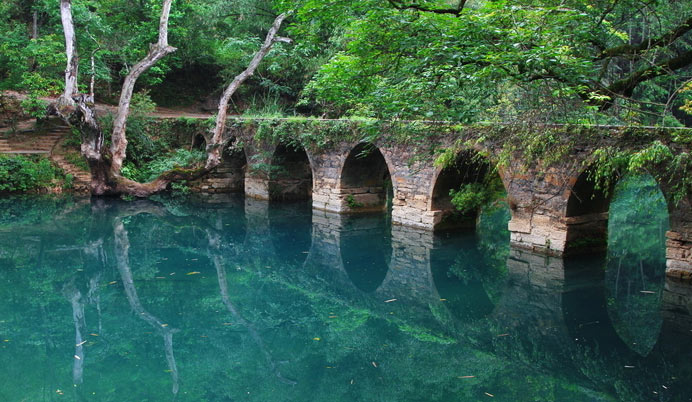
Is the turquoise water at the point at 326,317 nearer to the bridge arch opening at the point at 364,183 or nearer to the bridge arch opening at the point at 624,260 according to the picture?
the bridge arch opening at the point at 624,260

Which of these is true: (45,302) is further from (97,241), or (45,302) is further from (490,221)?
(490,221)

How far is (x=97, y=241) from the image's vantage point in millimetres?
11547

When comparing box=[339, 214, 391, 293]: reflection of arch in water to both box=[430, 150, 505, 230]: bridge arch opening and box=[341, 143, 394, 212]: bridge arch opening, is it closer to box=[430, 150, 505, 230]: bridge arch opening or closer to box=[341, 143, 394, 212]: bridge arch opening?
box=[341, 143, 394, 212]: bridge arch opening

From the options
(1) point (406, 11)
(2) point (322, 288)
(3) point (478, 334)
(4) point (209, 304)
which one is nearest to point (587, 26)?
(1) point (406, 11)

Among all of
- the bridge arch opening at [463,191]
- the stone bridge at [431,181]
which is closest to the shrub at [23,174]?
the stone bridge at [431,181]

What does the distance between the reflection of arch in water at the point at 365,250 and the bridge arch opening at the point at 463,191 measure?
127 cm

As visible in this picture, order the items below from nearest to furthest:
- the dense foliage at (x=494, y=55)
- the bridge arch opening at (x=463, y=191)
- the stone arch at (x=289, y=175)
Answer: the dense foliage at (x=494, y=55), the bridge arch opening at (x=463, y=191), the stone arch at (x=289, y=175)

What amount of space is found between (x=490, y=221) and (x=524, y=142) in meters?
4.88

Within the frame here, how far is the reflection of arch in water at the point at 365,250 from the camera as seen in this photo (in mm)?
9459

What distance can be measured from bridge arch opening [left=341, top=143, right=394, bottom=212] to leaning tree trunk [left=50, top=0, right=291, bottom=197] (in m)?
3.64

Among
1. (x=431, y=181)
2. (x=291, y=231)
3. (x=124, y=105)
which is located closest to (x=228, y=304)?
(x=291, y=231)

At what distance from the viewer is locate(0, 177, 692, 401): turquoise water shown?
557 cm

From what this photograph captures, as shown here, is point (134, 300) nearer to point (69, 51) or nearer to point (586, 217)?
point (586, 217)

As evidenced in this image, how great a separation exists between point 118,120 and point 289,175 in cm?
492
